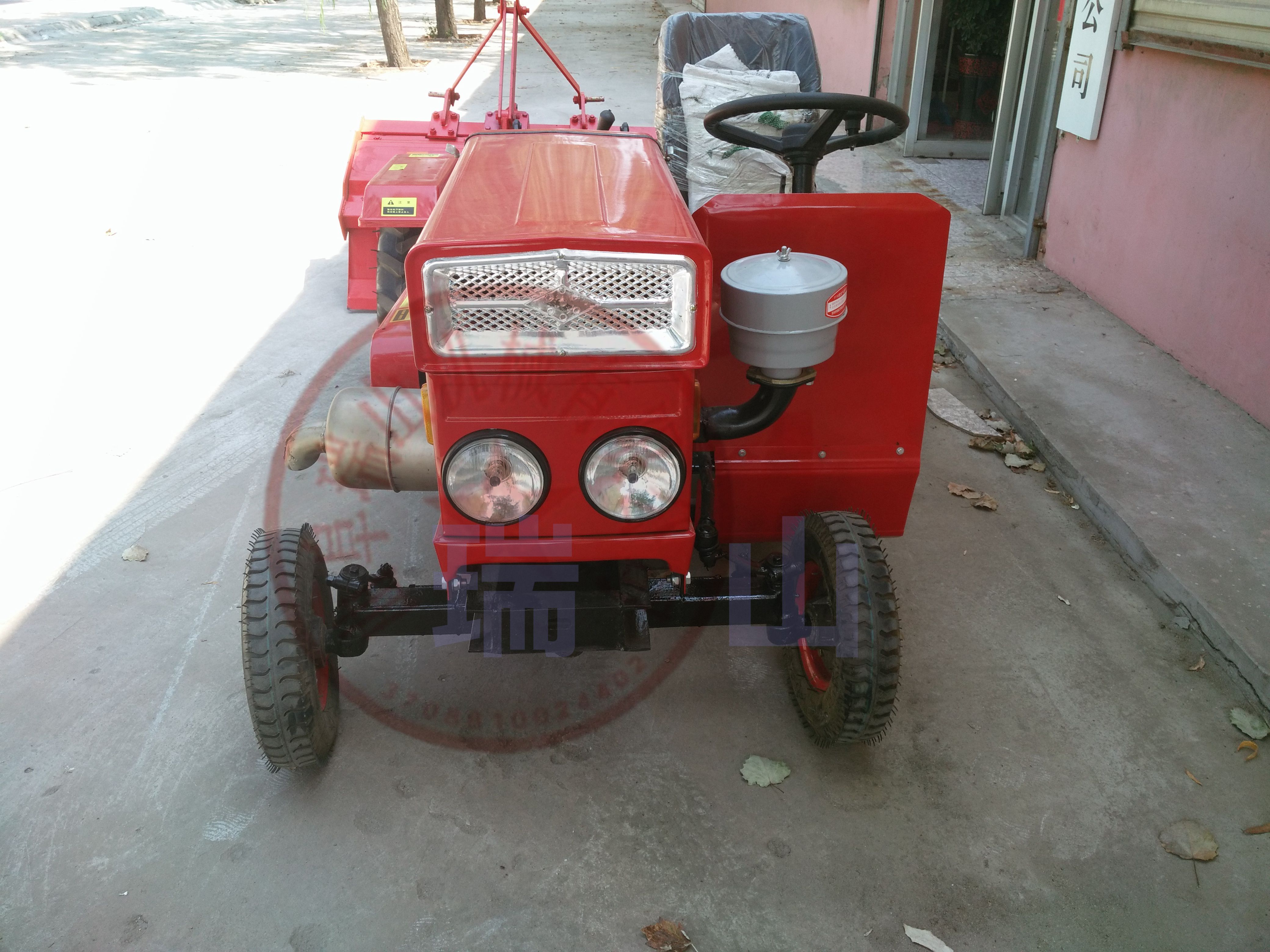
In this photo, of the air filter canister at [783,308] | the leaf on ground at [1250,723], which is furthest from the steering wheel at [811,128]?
the leaf on ground at [1250,723]

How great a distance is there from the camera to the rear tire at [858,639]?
2189mm

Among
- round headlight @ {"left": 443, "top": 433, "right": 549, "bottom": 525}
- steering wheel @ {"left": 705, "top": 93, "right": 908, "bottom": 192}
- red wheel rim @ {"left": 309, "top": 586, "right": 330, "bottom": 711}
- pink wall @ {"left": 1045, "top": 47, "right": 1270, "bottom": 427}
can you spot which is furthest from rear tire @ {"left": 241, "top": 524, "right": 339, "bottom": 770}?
pink wall @ {"left": 1045, "top": 47, "right": 1270, "bottom": 427}

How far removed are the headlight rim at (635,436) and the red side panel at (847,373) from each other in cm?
47

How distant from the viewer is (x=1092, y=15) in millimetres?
5148

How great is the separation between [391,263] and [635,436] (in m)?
3.28

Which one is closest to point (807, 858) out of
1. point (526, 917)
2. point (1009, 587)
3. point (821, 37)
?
point (526, 917)

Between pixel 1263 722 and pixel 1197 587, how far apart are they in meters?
0.50

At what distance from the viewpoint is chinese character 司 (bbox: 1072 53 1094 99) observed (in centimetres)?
517

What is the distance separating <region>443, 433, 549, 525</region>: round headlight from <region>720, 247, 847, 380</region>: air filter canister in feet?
1.88

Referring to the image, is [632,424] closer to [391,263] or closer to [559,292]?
[559,292]

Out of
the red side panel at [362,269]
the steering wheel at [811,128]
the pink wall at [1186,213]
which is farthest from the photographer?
the red side panel at [362,269]

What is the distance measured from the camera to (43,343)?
5.03 meters

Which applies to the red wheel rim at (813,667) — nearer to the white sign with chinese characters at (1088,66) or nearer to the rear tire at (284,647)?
the rear tire at (284,647)

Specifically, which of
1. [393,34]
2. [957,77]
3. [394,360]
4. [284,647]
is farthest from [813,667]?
[393,34]
